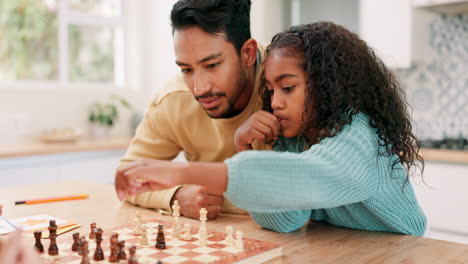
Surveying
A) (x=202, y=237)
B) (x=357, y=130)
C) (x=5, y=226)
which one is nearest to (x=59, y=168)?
(x=5, y=226)

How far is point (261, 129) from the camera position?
1.32 meters

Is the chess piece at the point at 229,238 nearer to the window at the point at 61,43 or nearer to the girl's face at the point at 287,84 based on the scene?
the girl's face at the point at 287,84

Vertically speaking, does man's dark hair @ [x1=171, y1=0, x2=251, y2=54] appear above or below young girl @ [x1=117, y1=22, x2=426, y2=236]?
above

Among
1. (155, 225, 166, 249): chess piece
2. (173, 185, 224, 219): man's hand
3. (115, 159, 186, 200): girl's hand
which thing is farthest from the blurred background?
(115, 159, 186, 200): girl's hand

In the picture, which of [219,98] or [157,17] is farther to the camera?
[157,17]

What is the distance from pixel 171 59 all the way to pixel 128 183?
135 inches

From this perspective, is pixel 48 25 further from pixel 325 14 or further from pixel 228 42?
pixel 228 42

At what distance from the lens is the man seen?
4.89 ft

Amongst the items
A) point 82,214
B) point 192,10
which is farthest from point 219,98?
point 82,214

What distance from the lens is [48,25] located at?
3.92 m

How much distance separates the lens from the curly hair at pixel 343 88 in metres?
1.17

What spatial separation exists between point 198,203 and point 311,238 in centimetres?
37

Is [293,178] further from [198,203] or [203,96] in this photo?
[203,96]

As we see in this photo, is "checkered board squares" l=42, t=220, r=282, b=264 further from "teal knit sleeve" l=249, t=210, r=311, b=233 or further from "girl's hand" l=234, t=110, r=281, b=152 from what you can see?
"girl's hand" l=234, t=110, r=281, b=152
